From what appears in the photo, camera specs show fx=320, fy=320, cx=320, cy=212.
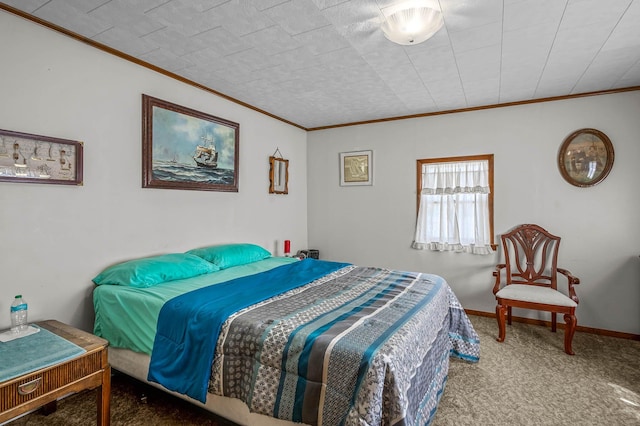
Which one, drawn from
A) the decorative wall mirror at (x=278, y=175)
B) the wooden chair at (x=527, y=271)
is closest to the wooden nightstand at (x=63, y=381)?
the decorative wall mirror at (x=278, y=175)

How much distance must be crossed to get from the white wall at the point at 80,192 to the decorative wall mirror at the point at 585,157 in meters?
4.06

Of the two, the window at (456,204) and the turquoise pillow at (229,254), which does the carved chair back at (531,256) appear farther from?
the turquoise pillow at (229,254)

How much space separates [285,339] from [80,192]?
6.60ft

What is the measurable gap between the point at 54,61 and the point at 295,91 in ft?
6.80

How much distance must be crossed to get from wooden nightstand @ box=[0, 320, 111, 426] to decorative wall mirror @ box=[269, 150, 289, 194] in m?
2.85

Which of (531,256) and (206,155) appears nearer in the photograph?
(206,155)

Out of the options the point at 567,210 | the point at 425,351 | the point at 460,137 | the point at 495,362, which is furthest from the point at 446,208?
the point at 425,351

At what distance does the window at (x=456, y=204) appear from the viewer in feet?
13.3

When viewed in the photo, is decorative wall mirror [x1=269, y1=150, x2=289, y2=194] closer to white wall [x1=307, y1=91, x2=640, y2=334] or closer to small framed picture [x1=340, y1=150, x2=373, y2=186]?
white wall [x1=307, y1=91, x2=640, y2=334]

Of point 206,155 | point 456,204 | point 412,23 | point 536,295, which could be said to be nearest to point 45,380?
point 206,155

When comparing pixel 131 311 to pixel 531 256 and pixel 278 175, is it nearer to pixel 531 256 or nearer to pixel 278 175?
pixel 278 175

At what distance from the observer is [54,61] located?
2.31 m

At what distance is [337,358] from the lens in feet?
4.93

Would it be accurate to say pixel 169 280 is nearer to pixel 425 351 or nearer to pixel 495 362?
pixel 425 351
